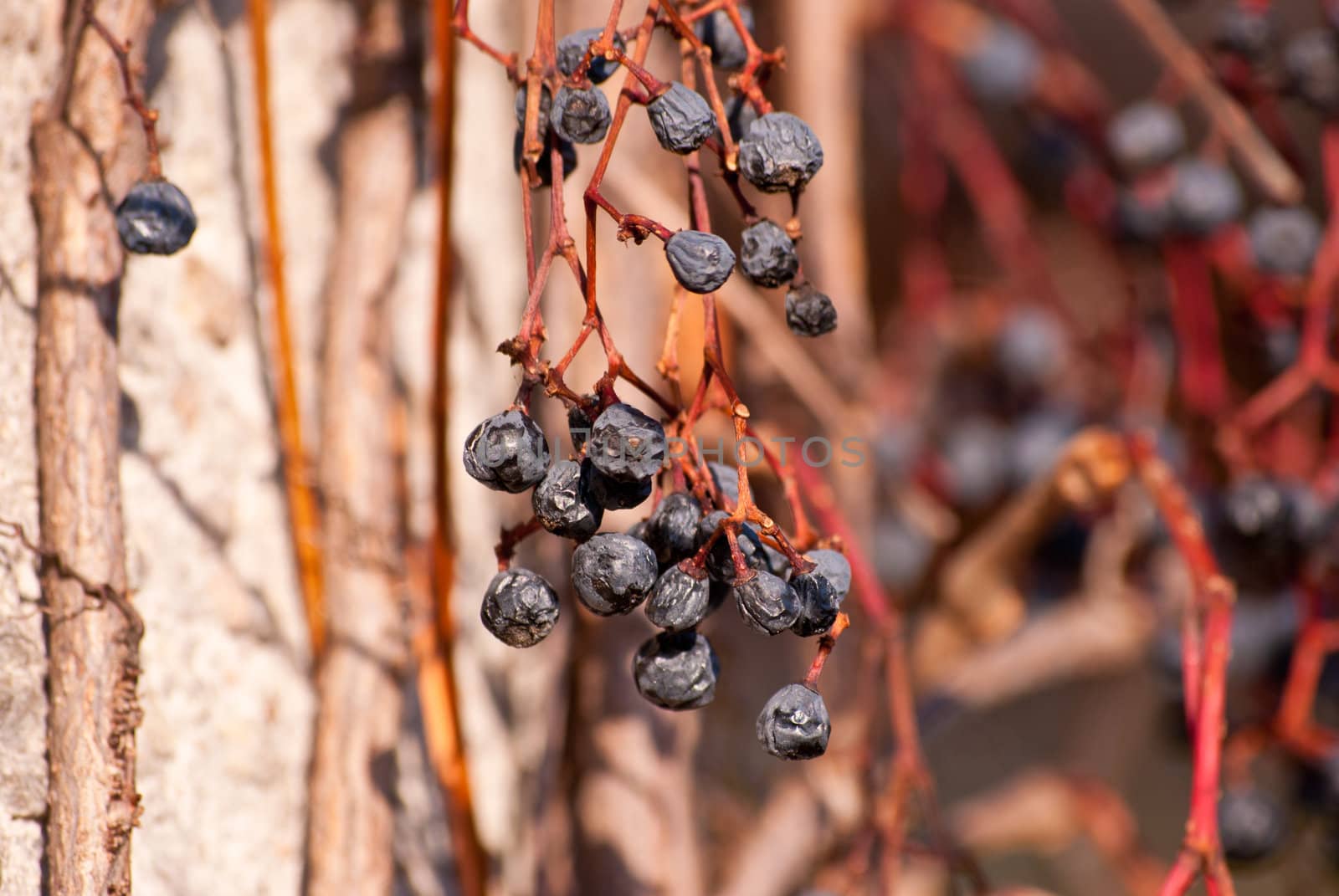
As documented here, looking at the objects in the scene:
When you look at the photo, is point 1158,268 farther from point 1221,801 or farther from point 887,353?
point 1221,801

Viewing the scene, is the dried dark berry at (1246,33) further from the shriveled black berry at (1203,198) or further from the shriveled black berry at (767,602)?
the shriveled black berry at (767,602)

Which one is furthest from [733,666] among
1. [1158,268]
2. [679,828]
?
[1158,268]

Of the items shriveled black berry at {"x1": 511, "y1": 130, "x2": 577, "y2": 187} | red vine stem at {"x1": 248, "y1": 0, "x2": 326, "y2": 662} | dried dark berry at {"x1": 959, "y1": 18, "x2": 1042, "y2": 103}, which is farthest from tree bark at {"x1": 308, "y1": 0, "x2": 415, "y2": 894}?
dried dark berry at {"x1": 959, "y1": 18, "x2": 1042, "y2": 103}

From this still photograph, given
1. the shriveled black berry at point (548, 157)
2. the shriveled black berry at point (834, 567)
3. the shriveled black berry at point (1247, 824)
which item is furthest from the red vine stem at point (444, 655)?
the shriveled black berry at point (1247, 824)

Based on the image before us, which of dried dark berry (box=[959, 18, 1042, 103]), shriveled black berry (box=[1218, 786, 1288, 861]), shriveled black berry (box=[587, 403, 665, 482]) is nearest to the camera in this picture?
Answer: shriveled black berry (box=[587, 403, 665, 482])

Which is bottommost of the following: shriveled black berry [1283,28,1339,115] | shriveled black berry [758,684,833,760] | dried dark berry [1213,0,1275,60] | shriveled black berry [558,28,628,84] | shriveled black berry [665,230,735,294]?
shriveled black berry [758,684,833,760]

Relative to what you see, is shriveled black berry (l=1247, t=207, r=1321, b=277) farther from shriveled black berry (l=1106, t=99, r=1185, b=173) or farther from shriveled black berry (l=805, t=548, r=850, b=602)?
shriveled black berry (l=805, t=548, r=850, b=602)

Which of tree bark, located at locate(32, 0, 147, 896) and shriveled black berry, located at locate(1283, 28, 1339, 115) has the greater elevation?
shriveled black berry, located at locate(1283, 28, 1339, 115)
